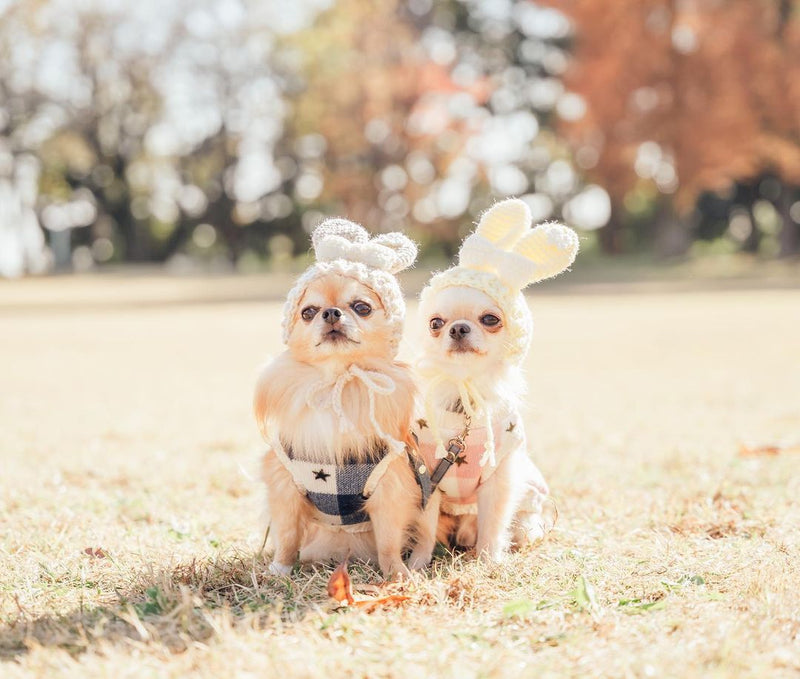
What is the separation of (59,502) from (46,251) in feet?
99.2

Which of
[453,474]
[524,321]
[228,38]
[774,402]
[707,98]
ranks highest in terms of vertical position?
[228,38]

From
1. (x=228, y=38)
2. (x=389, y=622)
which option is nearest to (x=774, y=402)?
(x=389, y=622)

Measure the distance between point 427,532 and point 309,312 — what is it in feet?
2.86

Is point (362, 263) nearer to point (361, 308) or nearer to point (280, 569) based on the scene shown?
point (361, 308)

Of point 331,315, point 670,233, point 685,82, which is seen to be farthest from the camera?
point 670,233

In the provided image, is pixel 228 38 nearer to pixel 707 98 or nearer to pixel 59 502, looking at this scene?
pixel 707 98

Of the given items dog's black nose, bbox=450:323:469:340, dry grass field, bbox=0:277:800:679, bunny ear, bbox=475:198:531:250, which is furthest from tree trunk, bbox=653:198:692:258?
dog's black nose, bbox=450:323:469:340

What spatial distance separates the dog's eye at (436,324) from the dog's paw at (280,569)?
94 cm

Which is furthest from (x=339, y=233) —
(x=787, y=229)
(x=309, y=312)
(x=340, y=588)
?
(x=787, y=229)

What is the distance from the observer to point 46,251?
3181 cm

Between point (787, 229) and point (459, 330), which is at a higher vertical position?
point (787, 229)

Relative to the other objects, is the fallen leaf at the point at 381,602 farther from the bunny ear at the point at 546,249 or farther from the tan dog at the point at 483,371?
the bunny ear at the point at 546,249

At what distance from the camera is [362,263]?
295 centimetres

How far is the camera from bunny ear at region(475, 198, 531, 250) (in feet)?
10.6
